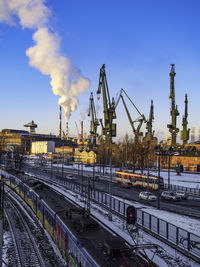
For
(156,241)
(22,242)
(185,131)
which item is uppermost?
(185,131)

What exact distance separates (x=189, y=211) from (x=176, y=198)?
8813 millimetres

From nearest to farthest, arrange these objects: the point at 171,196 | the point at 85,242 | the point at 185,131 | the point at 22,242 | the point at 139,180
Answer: the point at 85,242
the point at 22,242
the point at 171,196
the point at 139,180
the point at 185,131

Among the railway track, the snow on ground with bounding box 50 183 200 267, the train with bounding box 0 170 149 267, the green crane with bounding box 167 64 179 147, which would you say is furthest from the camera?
the green crane with bounding box 167 64 179 147

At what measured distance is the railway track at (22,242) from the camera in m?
19.7

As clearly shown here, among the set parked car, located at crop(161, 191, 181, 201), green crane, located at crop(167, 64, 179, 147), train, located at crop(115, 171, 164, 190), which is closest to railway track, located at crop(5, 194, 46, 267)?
parked car, located at crop(161, 191, 181, 201)

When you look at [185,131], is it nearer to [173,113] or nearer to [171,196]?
[173,113]

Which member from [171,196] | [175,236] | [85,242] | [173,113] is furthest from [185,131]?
[85,242]

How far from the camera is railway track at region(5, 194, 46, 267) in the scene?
19.7 metres

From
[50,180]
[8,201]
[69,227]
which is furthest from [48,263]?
[50,180]

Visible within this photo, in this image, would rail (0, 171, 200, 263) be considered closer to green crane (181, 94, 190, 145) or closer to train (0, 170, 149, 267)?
train (0, 170, 149, 267)

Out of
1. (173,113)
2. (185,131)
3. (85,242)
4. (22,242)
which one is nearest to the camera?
(85,242)

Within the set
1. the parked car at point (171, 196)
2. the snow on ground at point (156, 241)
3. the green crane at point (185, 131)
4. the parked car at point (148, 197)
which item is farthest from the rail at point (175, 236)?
the green crane at point (185, 131)

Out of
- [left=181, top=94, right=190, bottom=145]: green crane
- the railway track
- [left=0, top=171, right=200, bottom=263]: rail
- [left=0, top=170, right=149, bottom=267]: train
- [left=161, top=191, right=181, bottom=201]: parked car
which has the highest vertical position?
[left=181, top=94, right=190, bottom=145]: green crane

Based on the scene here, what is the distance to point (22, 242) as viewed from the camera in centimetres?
2389
